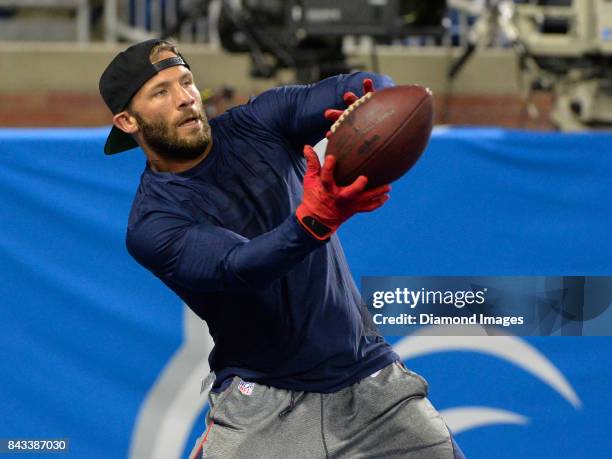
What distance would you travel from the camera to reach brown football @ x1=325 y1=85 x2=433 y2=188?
2.47 meters

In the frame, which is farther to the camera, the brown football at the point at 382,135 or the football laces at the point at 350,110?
the football laces at the point at 350,110

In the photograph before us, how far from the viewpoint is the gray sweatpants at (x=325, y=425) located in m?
2.95

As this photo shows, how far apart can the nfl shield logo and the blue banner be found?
0.99 meters

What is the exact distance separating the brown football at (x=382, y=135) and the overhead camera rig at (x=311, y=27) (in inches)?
154

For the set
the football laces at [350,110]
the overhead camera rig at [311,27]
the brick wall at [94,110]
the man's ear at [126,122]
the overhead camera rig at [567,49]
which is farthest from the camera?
the brick wall at [94,110]

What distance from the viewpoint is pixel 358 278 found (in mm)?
3979

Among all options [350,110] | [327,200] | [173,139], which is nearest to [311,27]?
[173,139]

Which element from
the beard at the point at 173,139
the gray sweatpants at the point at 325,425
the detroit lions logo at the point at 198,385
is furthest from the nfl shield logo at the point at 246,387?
the detroit lions logo at the point at 198,385

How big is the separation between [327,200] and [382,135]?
0.71 ft

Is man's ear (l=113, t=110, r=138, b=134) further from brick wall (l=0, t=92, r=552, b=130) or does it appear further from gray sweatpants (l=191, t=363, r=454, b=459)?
brick wall (l=0, t=92, r=552, b=130)

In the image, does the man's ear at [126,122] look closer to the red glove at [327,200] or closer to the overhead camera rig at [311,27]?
the red glove at [327,200]

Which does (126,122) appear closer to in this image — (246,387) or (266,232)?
(266,232)

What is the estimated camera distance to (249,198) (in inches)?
116

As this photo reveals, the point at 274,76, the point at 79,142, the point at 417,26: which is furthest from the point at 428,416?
the point at 274,76
